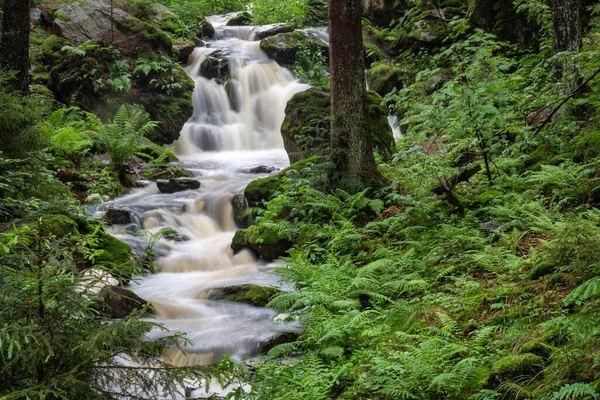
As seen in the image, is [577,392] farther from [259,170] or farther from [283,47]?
[283,47]

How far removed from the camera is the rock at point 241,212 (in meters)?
11.4

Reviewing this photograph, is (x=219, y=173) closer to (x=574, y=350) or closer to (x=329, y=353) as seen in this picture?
(x=329, y=353)

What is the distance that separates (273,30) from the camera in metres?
22.9

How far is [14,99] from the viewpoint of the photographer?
20.7 feet

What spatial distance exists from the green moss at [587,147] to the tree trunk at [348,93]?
3082 millimetres

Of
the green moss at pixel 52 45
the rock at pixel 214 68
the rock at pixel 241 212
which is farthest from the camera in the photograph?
the rock at pixel 214 68

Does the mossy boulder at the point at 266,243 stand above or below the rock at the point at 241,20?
below

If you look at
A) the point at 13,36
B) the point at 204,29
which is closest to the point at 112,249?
the point at 13,36

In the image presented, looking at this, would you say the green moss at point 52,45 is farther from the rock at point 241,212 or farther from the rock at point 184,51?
the rock at point 241,212

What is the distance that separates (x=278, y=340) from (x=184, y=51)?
16.6m

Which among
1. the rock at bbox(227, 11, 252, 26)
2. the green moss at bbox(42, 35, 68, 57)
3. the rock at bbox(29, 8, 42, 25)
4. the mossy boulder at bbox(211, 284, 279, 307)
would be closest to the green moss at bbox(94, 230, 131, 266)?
the mossy boulder at bbox(211, 284, 279, 307)

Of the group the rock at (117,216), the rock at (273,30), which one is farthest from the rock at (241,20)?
the rock at (117,216)

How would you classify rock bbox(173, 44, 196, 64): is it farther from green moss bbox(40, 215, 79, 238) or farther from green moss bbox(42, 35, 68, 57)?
green moss bbox(40, 215, 79, 238)

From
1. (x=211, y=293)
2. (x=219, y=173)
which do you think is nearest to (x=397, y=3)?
(x=219, y=173)
